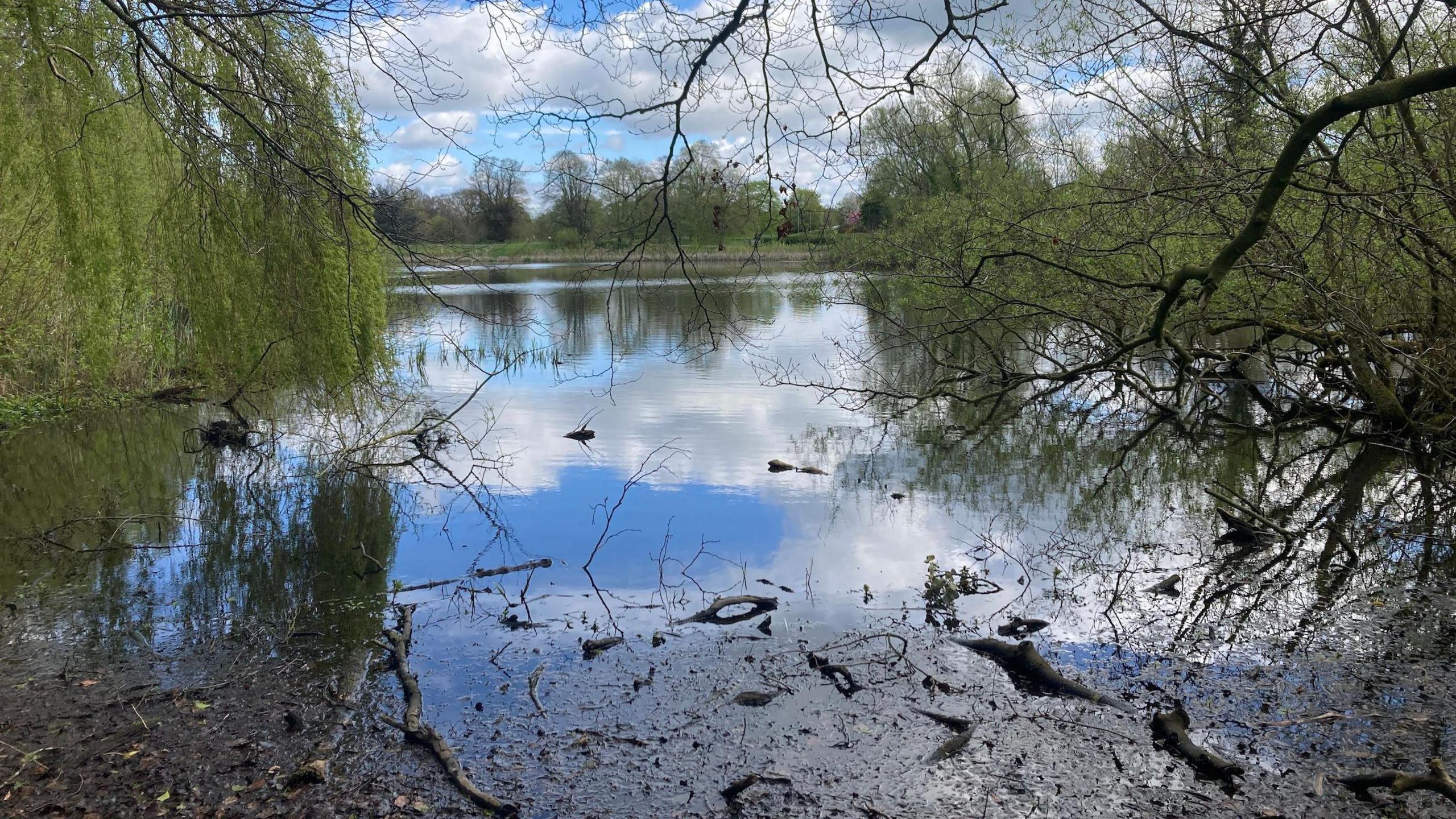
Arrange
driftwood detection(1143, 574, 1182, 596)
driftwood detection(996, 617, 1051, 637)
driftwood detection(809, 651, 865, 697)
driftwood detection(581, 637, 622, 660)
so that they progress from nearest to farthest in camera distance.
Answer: driftwood detection(809, 651, 865, 697)
driftwood detection(581, 637, 622, 660)
driftwood detection(996, 617, 1051, 637)
driftwood detection(1143, 574, 1182, 596)

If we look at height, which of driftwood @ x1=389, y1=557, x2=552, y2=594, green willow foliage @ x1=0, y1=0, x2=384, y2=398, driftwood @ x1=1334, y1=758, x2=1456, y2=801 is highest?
green willow foliage @ x1=0, y1=0, x2=384, y2=398

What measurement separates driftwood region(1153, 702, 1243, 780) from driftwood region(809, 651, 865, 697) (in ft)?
3.89

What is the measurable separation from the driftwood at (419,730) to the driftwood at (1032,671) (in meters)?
2.28

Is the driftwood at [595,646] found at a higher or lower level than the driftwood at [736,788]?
lower

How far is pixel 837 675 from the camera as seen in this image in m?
4.46

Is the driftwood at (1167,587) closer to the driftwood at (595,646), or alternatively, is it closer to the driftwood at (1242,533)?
the driftwood at (1242,533)

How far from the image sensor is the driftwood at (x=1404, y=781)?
3.15 m

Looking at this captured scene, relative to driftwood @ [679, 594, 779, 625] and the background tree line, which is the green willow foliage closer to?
the background tree line

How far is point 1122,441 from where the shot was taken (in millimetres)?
10539

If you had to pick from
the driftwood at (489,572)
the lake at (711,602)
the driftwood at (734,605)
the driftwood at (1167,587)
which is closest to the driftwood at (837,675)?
the lake at (711,602)

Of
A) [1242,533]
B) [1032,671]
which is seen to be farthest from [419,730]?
[1242,533]

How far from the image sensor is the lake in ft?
11.7

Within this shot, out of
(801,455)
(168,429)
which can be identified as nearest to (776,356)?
(801,455)

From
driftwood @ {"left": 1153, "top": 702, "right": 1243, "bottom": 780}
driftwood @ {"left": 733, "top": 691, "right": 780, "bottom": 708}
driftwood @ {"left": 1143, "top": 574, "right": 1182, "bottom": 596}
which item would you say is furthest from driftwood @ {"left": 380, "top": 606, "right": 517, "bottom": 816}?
driftwood @ {"left": 1143, "top": 574, "right": 1182, "bottom": 596}
